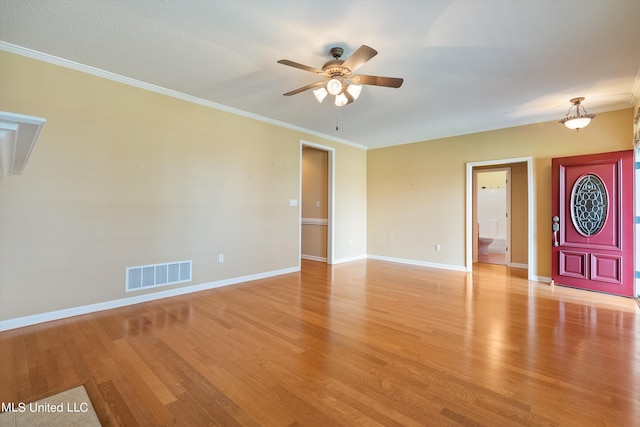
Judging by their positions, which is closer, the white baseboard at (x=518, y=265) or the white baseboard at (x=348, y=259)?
the white baseboard at (x=518, y=265)

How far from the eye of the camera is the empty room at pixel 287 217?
1926 millimetres

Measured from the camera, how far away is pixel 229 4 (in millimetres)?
2193

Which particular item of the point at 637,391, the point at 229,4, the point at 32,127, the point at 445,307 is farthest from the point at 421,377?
the point at 229,4

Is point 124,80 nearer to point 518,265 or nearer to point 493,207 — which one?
point 518,265

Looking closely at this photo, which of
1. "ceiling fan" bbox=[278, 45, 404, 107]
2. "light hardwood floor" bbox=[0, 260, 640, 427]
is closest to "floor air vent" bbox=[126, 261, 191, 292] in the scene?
"light hardwood floor" bbox=[0, 260, 640, 427]

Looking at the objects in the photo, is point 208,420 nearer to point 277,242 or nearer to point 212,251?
point 212,251

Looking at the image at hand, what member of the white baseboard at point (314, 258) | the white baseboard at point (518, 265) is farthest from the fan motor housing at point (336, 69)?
the white baseboard at point (518, 265)

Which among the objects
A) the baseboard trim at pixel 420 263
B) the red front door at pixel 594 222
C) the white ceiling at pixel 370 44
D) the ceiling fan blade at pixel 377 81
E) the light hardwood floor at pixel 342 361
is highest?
the white ceiling at pixel 370 44

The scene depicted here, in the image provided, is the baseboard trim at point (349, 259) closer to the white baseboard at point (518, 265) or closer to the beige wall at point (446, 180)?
the beige wall at point (446, 180)

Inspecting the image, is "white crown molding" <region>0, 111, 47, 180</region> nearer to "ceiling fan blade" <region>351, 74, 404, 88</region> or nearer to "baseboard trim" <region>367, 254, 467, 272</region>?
"ceiling fan blade" <region>351, 74, 404, 88</region>

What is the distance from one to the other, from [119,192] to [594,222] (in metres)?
6.55

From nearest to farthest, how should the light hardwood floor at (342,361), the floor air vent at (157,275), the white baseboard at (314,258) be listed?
the light hardwood floor at (342,361) → the floor air vent at (157,275) → the white baseboard at (314,258)

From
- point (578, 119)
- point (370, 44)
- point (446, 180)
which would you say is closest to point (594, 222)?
point (578, 119)

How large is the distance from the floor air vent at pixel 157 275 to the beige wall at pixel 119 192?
0.09m
